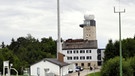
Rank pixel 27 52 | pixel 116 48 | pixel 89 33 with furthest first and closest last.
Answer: pixel 89 33
pixel 27 52
pixel 116 48

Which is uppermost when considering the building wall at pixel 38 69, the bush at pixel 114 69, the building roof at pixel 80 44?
the building roof at pixel 80 44

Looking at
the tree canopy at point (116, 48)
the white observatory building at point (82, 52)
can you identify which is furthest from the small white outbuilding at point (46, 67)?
the white observatory building at point (82, 52)

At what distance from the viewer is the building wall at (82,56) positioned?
134 meters

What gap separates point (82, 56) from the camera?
443ft

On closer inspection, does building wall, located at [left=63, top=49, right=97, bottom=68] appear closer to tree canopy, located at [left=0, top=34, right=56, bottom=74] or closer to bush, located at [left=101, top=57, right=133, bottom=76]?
tree canopy, located at [left=0, top=34, right=56, bottom=74]

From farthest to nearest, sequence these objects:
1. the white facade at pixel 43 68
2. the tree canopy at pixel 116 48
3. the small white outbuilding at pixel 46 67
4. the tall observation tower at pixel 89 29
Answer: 1. the tall observation tower at pixel 89 29
2. the tree canopy at pixel 116 48
3. the small white outbuilding at pixel 46 67
4. the white facade at pixel 43 68

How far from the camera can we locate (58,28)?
8825cm

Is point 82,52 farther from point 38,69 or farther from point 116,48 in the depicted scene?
point 38,69

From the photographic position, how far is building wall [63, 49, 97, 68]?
13388 cm

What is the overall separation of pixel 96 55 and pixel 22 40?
120ft

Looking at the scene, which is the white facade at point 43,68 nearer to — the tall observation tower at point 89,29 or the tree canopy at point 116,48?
the tree canopy at point 116,48

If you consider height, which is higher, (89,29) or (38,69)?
(89,29)

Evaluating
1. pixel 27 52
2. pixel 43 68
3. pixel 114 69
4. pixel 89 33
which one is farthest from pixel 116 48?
pixel 89 33

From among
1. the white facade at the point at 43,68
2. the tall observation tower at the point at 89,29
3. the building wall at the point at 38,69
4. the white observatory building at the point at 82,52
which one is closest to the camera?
the white facade at the point at 43,68
